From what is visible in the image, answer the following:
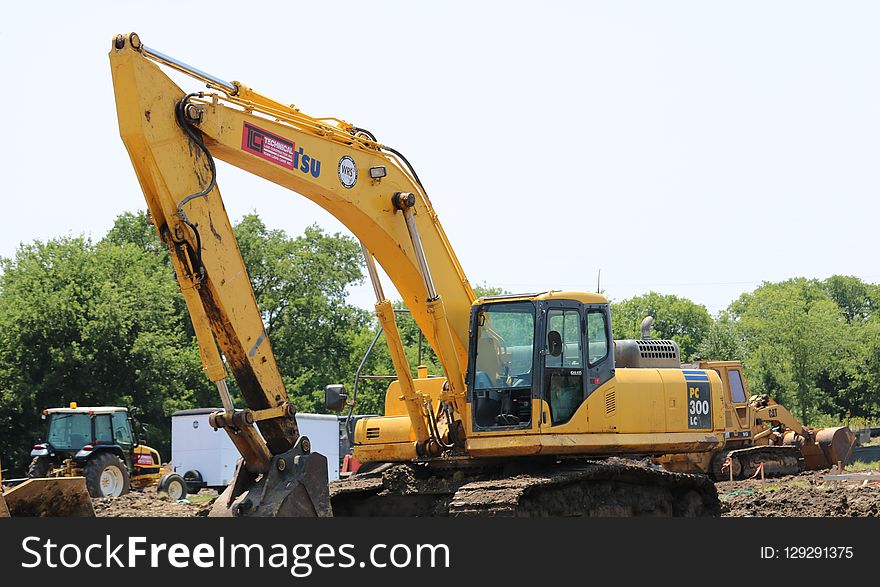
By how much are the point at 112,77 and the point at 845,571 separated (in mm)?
7675

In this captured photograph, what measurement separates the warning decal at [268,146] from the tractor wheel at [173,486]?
750 inches

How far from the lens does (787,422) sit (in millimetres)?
30297

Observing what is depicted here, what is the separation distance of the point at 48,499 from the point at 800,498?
14697 millimetres

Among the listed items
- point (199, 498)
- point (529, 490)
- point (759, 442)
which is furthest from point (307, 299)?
point (529, 490)

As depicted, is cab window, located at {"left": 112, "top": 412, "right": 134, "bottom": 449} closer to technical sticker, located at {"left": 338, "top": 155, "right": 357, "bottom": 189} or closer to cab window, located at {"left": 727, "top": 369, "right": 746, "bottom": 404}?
cab window, located at {"left": 727, "top": 369, "right": 746, "bottom": 404}

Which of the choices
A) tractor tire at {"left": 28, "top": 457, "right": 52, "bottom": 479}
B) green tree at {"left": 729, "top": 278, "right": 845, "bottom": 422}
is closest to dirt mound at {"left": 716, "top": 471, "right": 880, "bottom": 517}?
tractor tire at {"left": 28, "top": 457, "right": 52, "bottom": 479}

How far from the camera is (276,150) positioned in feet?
37.9

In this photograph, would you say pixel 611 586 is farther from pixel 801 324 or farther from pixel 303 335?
pixel 801 324

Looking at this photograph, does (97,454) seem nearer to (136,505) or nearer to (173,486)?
(173,486)

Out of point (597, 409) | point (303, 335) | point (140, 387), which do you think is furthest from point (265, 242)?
point (597, 409)

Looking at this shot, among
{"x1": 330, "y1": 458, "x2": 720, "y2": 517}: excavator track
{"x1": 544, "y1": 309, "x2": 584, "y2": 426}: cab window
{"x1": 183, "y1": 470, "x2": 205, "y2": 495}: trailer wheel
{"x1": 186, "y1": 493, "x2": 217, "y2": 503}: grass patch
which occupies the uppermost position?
{"x1": 544, "y1": 309, "x2": 584, "y2": 426}: cab window

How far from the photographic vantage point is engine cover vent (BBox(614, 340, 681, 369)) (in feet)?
47.8

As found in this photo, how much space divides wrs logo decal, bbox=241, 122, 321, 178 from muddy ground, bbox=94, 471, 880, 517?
5694 mm

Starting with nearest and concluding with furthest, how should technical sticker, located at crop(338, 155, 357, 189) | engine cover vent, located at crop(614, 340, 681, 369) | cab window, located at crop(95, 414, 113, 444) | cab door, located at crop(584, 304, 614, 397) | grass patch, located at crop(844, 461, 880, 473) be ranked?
1. technical sticker, located at crop(338, 155, 357, 189)
2. cab door, located at crop(584, 304, 614, 397)
3. engine cover vent, located at crop(614, 340, 681, 369)
4. cab window, located at crop(95, 414, 113, 444)
5. grass patch, located at crop(844, 461, 880, 473)
